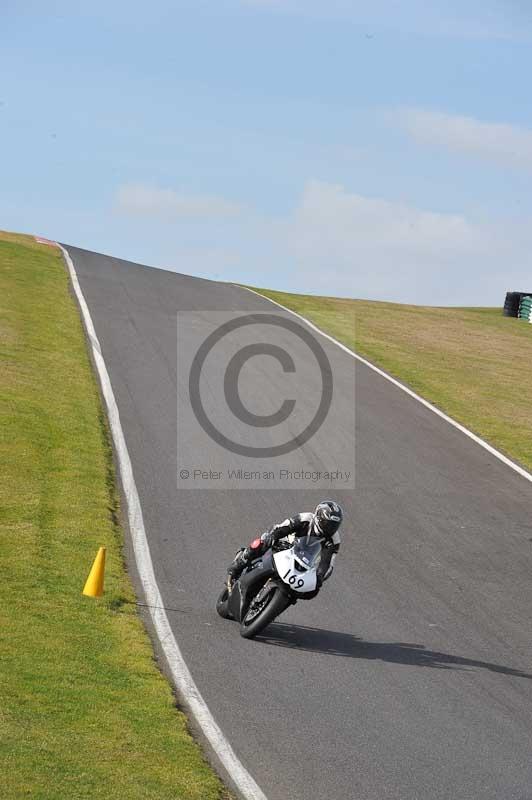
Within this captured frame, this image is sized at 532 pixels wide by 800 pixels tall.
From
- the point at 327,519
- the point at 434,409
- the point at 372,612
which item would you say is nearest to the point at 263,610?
the point at 327,519

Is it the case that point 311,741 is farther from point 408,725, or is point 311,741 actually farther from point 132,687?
→ point 132,687

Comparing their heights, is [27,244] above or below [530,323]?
above

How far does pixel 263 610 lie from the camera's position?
37.1 feet

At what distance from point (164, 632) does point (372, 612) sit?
273 centimetres

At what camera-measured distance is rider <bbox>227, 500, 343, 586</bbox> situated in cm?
1105

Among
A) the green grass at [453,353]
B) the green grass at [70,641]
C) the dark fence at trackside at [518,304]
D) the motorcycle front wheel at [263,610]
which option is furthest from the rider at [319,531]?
the dark fence at trackside at [518,304]

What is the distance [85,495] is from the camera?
1595cm

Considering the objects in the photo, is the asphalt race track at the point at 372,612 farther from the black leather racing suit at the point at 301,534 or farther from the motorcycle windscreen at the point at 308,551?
the motorcycle windscreen at the point at 308,551

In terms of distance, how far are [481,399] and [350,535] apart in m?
13.1

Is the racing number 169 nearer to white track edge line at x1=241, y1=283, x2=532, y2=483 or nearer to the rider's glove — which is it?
the rider's glove

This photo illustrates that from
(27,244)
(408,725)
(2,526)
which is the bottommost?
(408,725)

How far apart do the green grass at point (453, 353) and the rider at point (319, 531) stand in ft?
35.7

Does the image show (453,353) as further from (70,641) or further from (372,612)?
(70,641)

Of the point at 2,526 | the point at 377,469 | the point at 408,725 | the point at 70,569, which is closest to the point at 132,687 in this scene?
the point at 408,725
